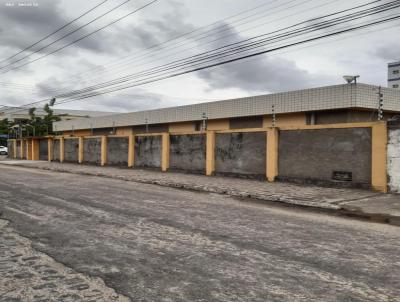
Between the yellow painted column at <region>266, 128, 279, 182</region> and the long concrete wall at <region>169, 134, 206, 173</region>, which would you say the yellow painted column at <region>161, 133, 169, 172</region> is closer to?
the long concrete wall at <region>169, 134, 206, 173</region>

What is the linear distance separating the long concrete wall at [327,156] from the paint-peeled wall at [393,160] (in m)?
0.71

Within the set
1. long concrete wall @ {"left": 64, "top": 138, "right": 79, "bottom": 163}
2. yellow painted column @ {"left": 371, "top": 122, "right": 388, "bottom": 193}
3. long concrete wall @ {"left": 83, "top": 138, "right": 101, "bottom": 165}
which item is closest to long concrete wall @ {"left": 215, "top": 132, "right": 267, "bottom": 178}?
yellow painted column @ {"left": 371, "top": 122, "right": 388, "bottom": 193}

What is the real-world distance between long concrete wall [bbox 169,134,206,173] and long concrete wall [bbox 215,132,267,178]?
1091 mm

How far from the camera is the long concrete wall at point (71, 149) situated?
3250 cm

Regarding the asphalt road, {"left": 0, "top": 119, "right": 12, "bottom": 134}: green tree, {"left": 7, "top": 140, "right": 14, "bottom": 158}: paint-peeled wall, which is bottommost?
the asphalt road

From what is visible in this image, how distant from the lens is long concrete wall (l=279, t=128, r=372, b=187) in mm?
13406

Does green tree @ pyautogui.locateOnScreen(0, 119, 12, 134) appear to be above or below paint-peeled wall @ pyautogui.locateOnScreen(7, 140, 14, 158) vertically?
above

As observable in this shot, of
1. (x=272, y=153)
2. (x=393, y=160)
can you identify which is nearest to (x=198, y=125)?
(x=272, y=153)

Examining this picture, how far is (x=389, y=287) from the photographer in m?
4.18

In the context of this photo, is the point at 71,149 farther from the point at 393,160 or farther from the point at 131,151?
the point at 393,160

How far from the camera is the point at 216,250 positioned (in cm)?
553

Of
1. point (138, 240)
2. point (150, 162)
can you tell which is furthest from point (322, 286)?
point (150, 162)

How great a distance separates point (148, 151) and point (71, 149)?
38.6 ft

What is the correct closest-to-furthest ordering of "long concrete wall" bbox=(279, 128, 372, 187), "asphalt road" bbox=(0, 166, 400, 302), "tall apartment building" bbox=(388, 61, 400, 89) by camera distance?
"asphalt road" bbox=(0, 166, 400, 302) → "long concrete wall" bbox=(279, 128, 372, 187) → "tall apartment building" bbox=(388, 61, 400, 89)
